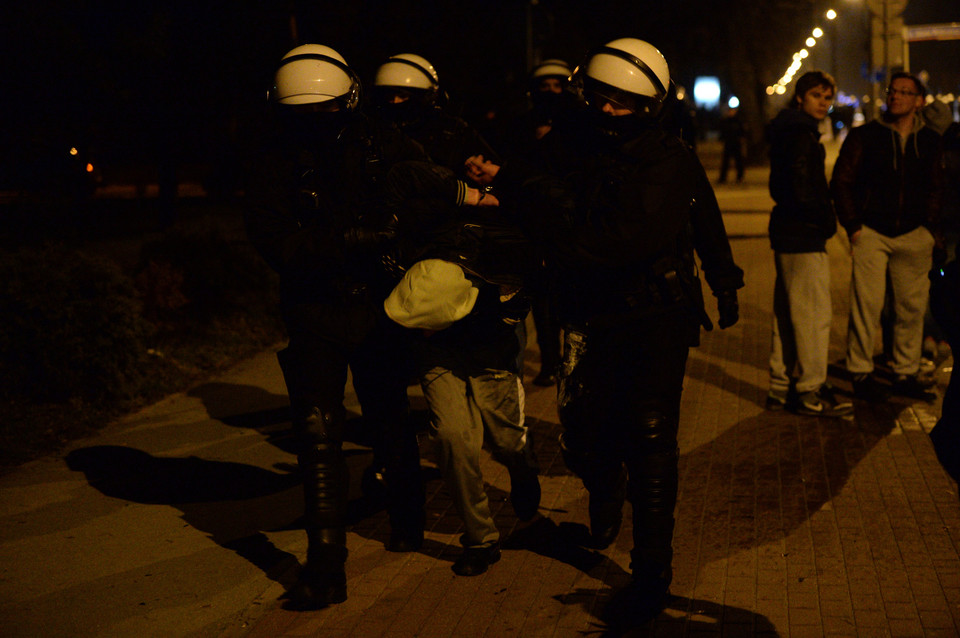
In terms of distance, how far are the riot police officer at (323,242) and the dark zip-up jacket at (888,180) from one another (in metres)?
3.84

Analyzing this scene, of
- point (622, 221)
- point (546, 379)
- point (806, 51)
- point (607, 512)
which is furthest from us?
point (806, 51)

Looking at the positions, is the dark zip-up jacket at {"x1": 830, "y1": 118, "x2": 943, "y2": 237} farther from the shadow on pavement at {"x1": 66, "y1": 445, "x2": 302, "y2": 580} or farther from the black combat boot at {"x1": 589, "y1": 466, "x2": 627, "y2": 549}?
the shadow on pavement at {"x1": 66, "y1": 445, "x2": 302, "y2": 580}

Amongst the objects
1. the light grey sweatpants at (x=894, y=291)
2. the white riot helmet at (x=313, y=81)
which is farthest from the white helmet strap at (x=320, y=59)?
the light grey sweatpants at (x=894, y=291)

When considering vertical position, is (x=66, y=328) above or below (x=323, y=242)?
below

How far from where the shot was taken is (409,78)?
6.03 metres

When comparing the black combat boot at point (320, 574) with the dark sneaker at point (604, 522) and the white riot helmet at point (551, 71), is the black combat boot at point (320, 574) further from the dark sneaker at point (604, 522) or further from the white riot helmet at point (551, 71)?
the white riot helmet at point (551, 71)

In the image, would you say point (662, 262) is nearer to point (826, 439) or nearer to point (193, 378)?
point (826, 439)

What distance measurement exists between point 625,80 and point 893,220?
3973 mm

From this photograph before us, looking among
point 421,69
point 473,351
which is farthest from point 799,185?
point 473,351

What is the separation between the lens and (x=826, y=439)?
21.8 ft

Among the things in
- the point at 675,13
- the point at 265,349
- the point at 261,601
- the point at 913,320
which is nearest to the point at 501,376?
the point at 261,601

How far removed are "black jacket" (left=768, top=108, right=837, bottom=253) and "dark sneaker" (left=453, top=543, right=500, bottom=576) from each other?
3.34 m

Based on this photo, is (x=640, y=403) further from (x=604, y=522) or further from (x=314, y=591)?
(x=314, y=591)

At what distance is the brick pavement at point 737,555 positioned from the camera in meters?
4.25
